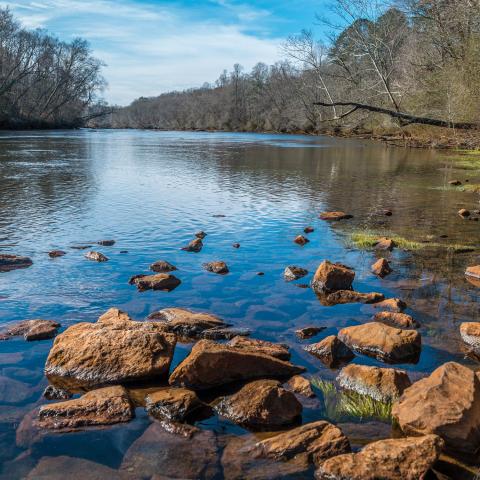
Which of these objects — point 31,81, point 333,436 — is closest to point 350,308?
point 333,436

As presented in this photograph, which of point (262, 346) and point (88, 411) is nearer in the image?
point (88, 411)

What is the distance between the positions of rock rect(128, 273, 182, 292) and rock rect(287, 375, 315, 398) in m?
3.96

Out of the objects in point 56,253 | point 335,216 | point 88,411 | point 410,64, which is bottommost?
point 88,411

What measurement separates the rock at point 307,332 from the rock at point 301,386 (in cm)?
133

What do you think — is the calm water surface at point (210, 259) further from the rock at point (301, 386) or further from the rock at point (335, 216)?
the rock at point (335, 216)

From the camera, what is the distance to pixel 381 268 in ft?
34.6

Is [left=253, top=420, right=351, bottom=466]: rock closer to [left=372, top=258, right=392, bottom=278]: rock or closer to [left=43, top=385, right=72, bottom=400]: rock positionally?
[left=43, top=385, right=72, bottom=400]: rock

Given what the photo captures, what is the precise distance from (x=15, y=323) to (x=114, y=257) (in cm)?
395

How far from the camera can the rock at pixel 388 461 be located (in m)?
4.28

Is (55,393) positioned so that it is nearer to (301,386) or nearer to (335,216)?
Result: (301,386)

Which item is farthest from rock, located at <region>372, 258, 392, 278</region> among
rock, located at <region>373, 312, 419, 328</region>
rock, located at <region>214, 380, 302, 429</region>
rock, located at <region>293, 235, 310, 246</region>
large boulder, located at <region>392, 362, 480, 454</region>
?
rock, located at <region>214, 380, 302, 429</region>

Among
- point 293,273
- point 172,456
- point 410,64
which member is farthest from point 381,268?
point 410,64

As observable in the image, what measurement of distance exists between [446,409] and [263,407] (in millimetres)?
1762

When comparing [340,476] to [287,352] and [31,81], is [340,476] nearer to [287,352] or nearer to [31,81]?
[287,352]
